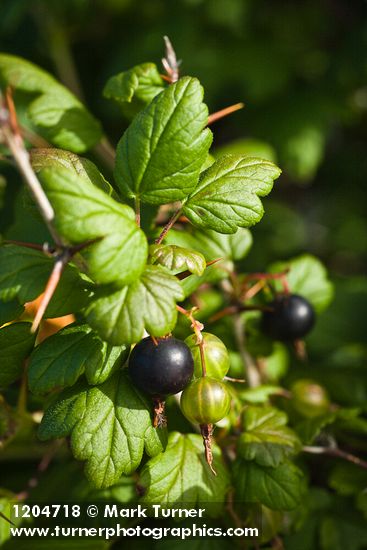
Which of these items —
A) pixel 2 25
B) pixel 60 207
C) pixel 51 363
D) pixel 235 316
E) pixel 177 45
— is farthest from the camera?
pixel 177 45

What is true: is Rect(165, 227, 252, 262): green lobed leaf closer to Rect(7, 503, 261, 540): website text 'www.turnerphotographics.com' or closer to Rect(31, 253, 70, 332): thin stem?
Rect(31, 253, 70, 332): thin stem

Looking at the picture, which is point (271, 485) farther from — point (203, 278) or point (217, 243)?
point (217, 243)

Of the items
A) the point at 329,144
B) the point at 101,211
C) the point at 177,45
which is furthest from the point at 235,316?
the point at 329,144

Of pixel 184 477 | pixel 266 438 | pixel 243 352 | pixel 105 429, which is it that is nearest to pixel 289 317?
pixel 243 352

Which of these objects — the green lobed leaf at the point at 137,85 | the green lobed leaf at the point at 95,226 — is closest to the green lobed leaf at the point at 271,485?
the green lobed leaf at the point at 95,226

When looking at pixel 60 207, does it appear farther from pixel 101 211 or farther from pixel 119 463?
pixel 119 463

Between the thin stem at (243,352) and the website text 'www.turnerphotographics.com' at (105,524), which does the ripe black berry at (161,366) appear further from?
the thin stem at (243,352)
